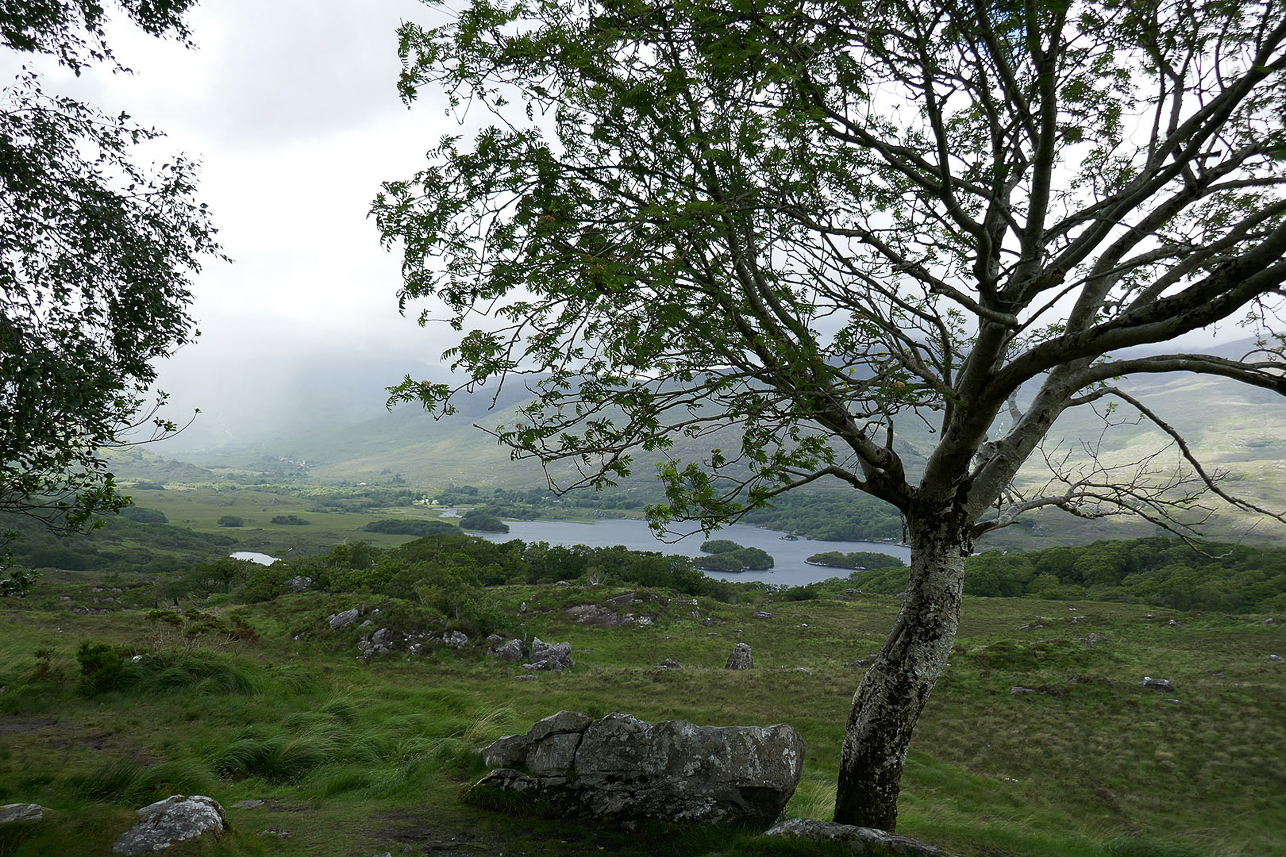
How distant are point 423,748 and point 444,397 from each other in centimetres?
698

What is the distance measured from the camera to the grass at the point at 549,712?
6.55m

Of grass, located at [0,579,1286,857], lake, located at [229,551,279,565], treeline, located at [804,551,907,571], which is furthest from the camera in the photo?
treeline, located at [804,551,907,571]

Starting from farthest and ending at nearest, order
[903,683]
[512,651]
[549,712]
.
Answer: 1. [512,651]
2. [549,712]
3. [903,683]

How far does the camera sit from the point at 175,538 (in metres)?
121

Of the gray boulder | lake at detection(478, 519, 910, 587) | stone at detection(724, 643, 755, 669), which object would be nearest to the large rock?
the gray boulder

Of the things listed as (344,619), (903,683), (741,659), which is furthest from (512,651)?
(903,683)

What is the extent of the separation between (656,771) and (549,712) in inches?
355

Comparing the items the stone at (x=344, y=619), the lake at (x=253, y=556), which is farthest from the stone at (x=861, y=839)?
the lake at (x=253, y=556)

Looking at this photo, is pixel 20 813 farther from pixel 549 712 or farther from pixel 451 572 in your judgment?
pixel 451 572

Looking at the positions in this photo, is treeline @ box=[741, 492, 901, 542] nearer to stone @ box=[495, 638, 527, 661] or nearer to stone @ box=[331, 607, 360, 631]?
stone @ box=[495, 638, 527, 661]

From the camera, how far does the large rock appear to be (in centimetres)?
698

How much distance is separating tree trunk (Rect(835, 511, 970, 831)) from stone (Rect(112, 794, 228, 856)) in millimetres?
6395

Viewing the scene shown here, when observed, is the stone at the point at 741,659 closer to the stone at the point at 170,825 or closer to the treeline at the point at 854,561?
the stone at the point at 170,825

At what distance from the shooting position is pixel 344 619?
2952 centimetres
